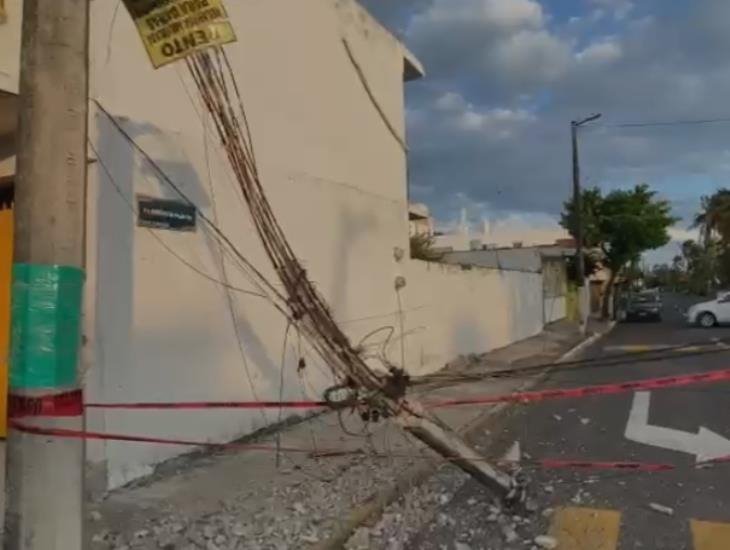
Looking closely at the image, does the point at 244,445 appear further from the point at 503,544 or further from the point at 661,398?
the point at 661,398

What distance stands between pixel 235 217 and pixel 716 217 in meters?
57.4

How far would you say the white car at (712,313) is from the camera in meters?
33.2

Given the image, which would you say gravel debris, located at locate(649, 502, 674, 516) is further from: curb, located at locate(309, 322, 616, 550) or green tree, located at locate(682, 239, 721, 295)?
green tree, located at locate(682, 239, 721, 295)

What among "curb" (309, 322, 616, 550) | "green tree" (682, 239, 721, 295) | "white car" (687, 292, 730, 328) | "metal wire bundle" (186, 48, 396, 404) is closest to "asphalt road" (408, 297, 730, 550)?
"curb" (309, 322, 616, 550)

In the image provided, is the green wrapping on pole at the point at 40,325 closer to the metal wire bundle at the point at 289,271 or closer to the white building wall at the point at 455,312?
the metal wire bundle at the point at 289,271

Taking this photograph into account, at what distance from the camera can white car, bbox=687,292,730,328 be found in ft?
109

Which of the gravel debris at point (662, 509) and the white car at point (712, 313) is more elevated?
the white car at point (712, 313)

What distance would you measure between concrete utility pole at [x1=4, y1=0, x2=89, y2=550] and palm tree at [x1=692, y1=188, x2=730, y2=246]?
5893 cm

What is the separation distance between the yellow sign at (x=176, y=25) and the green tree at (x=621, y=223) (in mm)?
40619

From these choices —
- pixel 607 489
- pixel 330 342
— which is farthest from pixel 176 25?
pixel 607 489

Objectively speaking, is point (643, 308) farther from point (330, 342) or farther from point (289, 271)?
point (330, 342)

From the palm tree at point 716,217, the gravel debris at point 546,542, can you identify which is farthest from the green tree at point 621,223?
the gravel debris at point 546,542

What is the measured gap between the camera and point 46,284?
269 cm

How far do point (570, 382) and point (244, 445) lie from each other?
7680 mm
